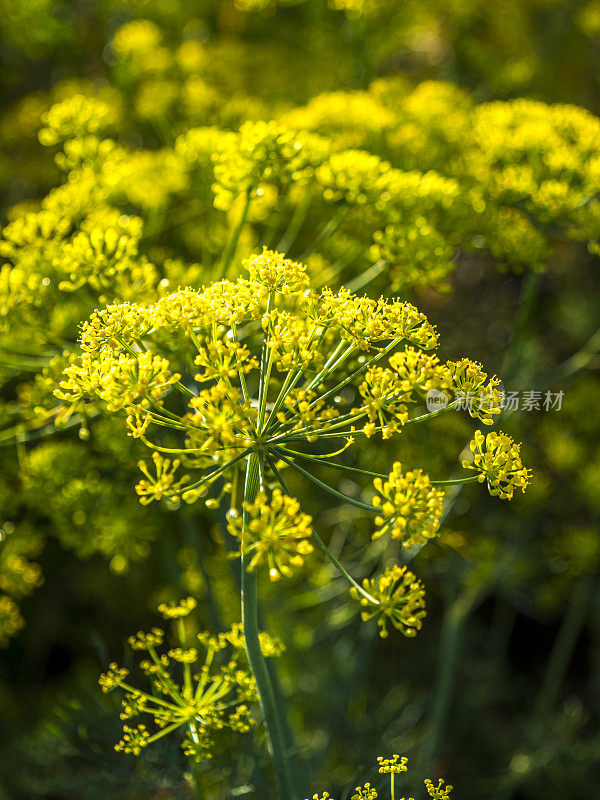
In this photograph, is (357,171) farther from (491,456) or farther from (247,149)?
(491,456)

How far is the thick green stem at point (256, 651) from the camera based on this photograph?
1.50 m

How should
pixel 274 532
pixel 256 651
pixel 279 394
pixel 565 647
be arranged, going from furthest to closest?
1. pixel 565 647
2. pixel 256 651
3. pixel 279 394
4. pixel 274 532

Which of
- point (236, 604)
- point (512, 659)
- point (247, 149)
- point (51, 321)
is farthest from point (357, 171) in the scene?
point (512, 659)

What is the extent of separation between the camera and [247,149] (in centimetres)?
225

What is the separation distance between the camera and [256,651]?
163cm

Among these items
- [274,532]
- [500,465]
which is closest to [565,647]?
[500,465]

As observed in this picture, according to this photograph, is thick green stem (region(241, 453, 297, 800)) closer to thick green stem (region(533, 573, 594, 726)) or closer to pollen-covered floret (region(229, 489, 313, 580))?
pollen-covered floret (region(229, 489, 313, 580))

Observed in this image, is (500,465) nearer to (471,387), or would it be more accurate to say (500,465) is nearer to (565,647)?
A: (471,387)

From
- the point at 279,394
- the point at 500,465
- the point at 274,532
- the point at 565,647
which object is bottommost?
the point at 565,647

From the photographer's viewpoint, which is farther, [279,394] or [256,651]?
[256,651]

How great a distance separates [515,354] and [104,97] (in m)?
2.75

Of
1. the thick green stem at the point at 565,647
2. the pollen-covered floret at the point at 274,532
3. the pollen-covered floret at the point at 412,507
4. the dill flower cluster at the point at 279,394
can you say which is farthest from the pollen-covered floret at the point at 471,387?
the thick green stem at the point at 565,647

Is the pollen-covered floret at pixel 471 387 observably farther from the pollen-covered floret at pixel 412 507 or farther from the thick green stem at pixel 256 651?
the thick green stem at pixel 256 651

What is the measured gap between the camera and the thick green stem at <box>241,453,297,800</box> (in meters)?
1.50
